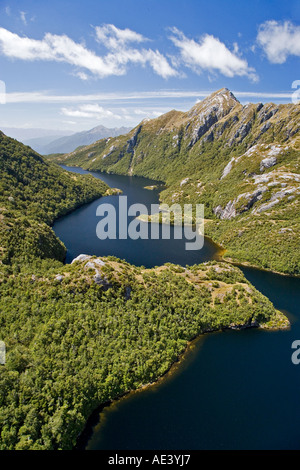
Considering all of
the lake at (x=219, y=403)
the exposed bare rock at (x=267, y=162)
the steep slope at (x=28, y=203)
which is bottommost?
the lake at (x=219, y=403)

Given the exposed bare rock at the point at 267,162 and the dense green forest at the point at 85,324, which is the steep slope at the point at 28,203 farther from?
the exposed bare rock at the point at 267,162

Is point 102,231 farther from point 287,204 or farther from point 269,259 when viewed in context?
point 287,204

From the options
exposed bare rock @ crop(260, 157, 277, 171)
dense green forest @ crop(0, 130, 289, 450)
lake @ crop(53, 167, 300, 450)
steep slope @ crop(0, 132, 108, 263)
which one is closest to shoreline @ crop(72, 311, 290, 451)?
lake @ crop(53, 167, 300, 450)

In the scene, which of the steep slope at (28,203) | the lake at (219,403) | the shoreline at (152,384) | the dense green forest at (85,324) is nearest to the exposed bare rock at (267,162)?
the dense green forest at (85,324)

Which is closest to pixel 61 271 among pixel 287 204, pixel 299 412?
pixel 299 412

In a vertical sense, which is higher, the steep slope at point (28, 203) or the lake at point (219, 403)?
the steep slope at point (28, 203)

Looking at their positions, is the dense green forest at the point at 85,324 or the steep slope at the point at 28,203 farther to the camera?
the steep slope at the point at 28,203

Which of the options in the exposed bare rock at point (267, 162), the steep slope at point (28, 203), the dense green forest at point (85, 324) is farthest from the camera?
the exposed bare rock at point (267, 162)

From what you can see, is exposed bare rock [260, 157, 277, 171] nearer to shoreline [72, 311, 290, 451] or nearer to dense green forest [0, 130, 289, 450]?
dense green forest [0, 130, 289, 450]

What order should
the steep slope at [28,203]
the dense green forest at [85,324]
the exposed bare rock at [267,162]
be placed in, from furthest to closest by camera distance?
the exposed bare rock at [267,162] → the steep slope at [28,203] → the dense green forest at [85,324]
